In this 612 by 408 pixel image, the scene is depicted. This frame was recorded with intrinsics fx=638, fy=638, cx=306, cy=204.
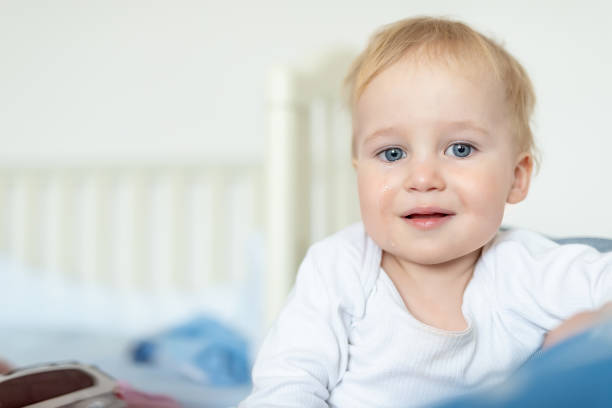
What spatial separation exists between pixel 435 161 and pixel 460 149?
3cm

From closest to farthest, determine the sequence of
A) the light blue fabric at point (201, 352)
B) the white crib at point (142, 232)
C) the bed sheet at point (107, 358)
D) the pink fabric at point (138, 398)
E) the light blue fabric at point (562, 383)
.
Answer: the light blue fabric at point (562, 383) → the pink fabric at point (138, 398) → the bed sheet at point (107, 358) → the light blue fabric at point (201, 352) → the white crib at point (142, 232)

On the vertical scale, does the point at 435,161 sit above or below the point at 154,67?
below

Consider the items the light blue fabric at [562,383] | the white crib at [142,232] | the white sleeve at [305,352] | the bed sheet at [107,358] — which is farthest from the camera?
the white crib at [142,232]

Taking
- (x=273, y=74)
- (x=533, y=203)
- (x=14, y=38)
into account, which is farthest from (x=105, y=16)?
(x=533, y=203)

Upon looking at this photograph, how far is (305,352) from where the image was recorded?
1.94 feet

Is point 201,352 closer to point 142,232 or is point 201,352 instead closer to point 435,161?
point 142,232

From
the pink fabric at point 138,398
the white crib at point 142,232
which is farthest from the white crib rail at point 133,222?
the pink fabric at point 138,398

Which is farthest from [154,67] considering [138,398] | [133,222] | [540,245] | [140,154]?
[540,245]

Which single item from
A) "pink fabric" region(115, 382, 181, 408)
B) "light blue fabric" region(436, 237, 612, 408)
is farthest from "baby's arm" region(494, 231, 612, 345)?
"pink fabric" region(115, 382, 181, 408)

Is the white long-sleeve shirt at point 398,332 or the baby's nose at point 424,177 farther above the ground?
the baby's nose at point 424,177

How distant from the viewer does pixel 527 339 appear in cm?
63

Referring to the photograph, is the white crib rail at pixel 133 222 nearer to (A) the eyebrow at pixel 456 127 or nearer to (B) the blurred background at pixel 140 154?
(B) the blurred background at pixel 140 154

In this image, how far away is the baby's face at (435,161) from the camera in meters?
0.59

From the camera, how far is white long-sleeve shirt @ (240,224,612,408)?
23.3 inches
